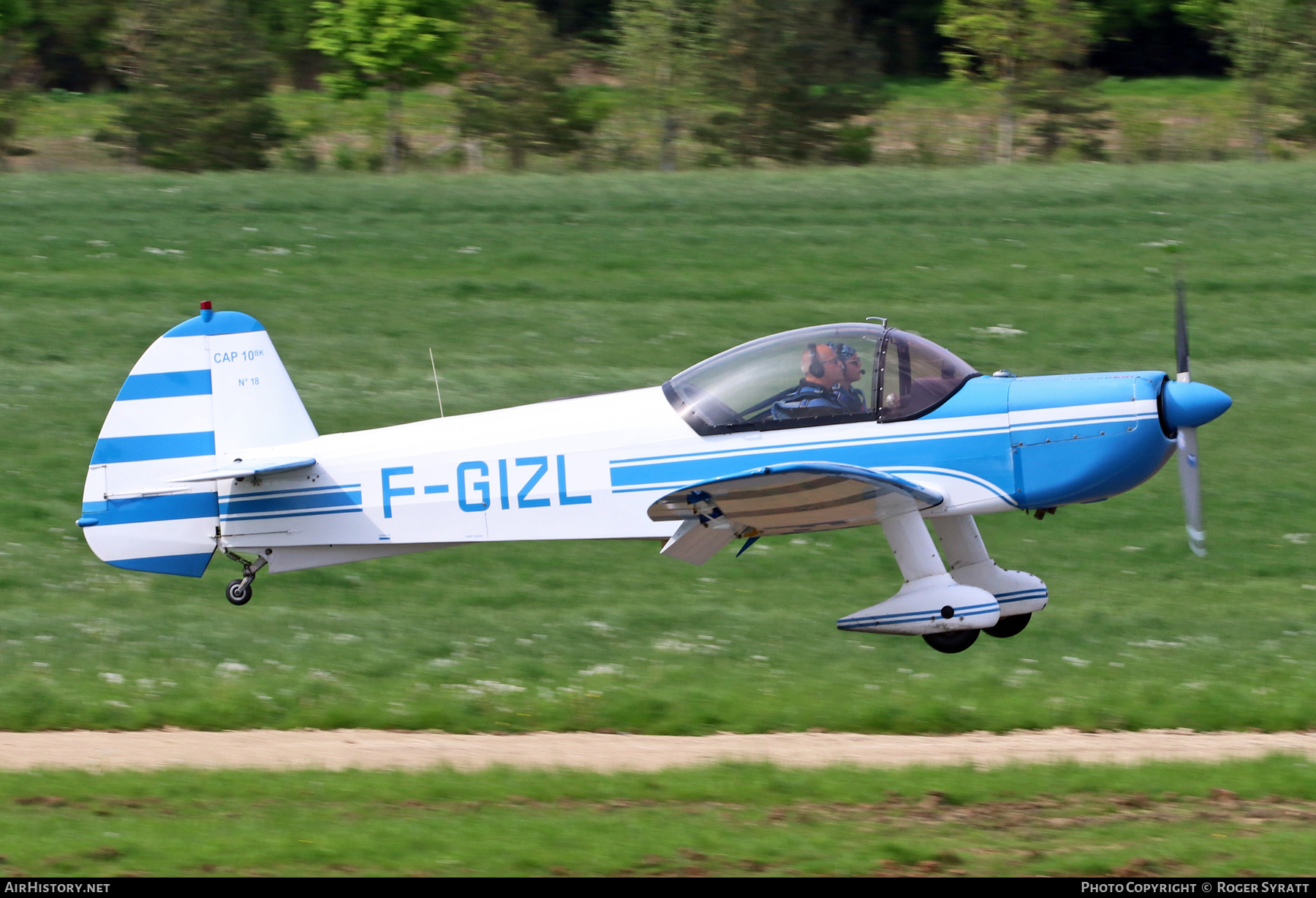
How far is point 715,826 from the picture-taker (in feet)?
24.9

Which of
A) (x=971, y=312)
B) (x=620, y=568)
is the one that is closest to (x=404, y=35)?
(x=971, y=312)

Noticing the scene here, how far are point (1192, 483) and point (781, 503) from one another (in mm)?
2850

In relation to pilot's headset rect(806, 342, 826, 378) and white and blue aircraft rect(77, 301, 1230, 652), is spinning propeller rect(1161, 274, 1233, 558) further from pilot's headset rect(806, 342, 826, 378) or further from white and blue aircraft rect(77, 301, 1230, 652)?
pilot's headset rect(806, 342, 826, 378)

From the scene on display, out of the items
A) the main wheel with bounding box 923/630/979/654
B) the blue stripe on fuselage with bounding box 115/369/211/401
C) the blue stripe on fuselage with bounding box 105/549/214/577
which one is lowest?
the main wheel with bounding box 923/630/979/654

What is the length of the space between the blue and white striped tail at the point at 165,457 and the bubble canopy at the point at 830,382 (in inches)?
132

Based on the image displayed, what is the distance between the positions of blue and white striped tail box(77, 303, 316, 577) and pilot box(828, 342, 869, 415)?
4140mm

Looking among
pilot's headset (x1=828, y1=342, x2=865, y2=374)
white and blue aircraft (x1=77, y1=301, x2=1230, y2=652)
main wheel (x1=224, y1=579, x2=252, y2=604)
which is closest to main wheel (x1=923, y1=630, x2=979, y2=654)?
white and blue aircraft (x1=77, y1=301, x2=1230, y2=652)

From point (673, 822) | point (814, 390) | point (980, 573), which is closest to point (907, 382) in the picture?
point (814, 390)

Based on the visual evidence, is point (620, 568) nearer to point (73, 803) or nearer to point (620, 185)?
point (73, 803)

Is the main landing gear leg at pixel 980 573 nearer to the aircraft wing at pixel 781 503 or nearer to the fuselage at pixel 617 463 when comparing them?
the fuselage at pixel 617 463

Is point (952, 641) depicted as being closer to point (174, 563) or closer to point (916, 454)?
point (916, 454)

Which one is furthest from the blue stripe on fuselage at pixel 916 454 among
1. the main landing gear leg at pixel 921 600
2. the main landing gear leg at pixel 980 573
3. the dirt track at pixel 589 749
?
the dirt track at pixel 589 749

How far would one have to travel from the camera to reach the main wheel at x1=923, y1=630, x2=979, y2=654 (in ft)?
33.0

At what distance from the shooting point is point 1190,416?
9.49 metres
